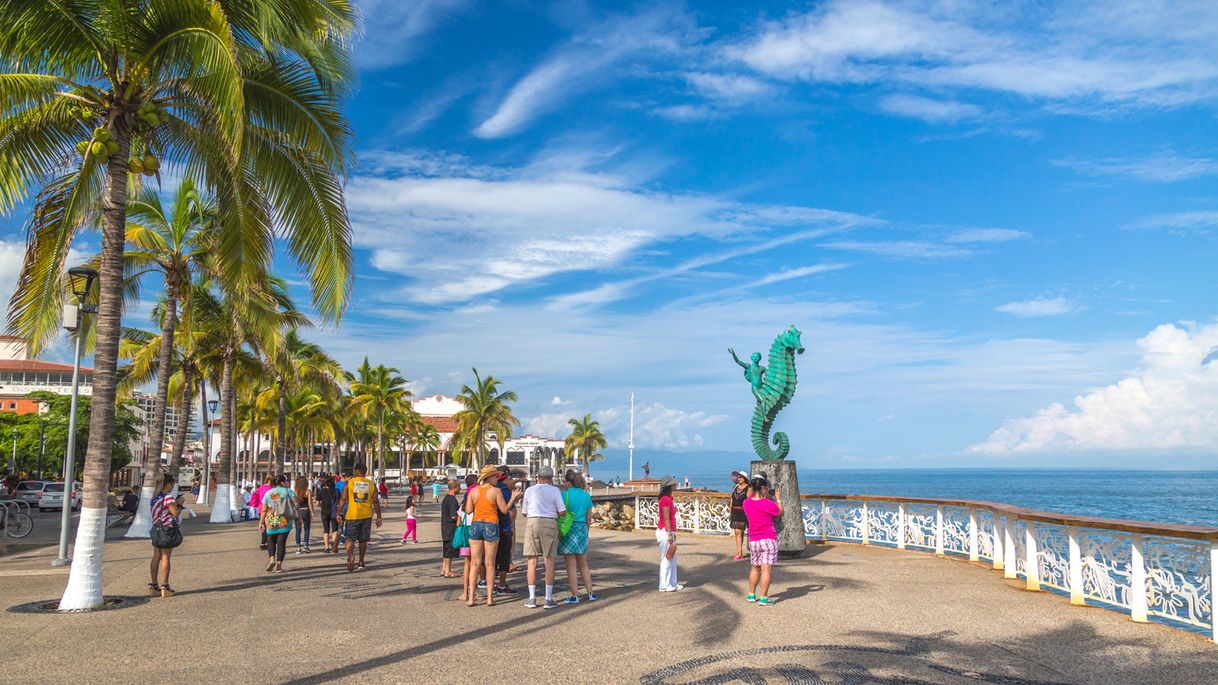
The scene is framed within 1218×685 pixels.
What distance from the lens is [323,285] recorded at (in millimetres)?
11945

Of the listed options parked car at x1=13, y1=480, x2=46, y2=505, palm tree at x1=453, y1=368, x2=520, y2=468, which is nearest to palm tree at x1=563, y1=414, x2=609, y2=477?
palm tree at x1=453, y1=368, x2=520, y2=468

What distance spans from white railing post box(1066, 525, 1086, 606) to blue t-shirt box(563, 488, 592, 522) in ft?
18.4

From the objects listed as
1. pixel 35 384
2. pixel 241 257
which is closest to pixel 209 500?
pixel 241 257

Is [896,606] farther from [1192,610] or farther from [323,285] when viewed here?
[323,285]

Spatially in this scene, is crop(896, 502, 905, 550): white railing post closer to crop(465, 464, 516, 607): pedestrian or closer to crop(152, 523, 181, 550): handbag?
crop(465, 464, 516, 607): pedestrian

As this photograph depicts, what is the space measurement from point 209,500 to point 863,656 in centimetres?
3806

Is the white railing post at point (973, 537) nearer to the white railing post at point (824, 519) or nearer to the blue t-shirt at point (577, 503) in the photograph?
the white railing post at point (824, 519)

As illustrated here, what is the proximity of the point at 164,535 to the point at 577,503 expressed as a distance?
5.20 meters

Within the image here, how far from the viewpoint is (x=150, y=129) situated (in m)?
11.5

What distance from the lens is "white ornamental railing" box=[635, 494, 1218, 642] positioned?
320 inches

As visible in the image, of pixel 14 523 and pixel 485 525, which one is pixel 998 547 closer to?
pixel 485 525

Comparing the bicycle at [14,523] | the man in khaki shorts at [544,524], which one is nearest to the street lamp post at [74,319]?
the bicycle at [14,523]

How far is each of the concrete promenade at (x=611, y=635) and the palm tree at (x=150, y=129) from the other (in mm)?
2277

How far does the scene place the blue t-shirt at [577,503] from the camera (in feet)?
34.3
